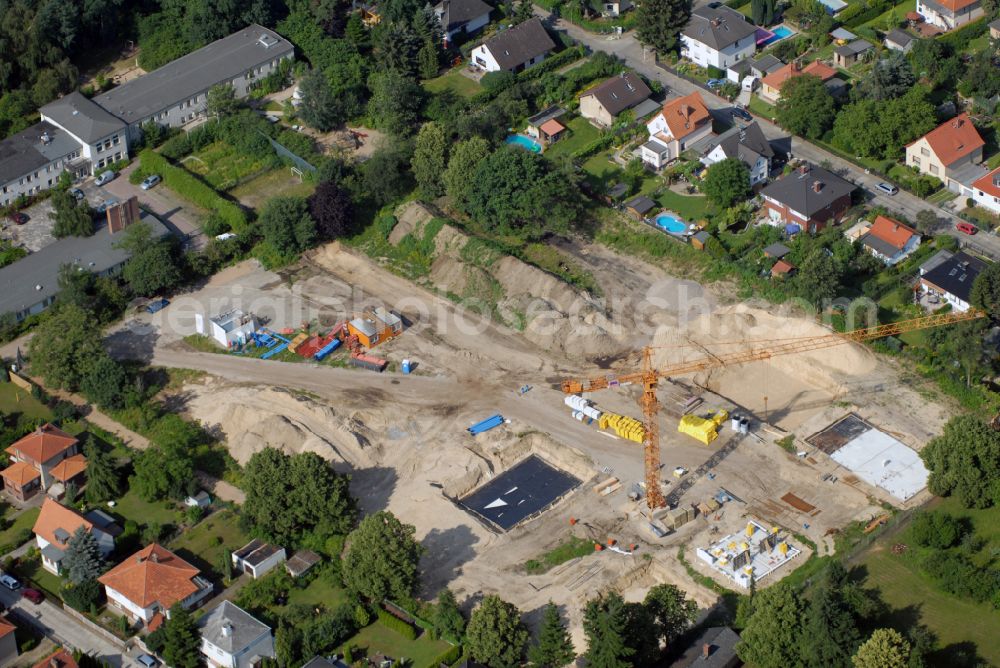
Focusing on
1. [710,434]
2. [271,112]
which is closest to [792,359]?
[710,434]

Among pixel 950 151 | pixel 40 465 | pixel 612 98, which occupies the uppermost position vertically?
pixel 950 151

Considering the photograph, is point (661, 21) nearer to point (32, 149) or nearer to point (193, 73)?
point (193, 73)

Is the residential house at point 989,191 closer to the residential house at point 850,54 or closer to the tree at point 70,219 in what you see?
the residential house at point 850,54

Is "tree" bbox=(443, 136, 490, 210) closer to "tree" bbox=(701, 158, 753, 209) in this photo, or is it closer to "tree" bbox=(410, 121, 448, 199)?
"tree" bbox=(410, 121, 448, 199)

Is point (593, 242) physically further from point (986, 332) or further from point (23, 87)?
point (23, 87)

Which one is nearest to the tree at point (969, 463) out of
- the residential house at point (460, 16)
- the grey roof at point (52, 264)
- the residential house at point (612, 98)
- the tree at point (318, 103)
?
the residential house at point (612, 98)

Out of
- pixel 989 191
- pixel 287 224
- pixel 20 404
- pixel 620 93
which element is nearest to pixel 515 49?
pixel 620 93

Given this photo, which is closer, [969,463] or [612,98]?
[969,463]

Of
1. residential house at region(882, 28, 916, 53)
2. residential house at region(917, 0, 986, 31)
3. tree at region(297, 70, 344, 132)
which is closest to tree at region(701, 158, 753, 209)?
residential house at region(882, 28, 916, 53)
